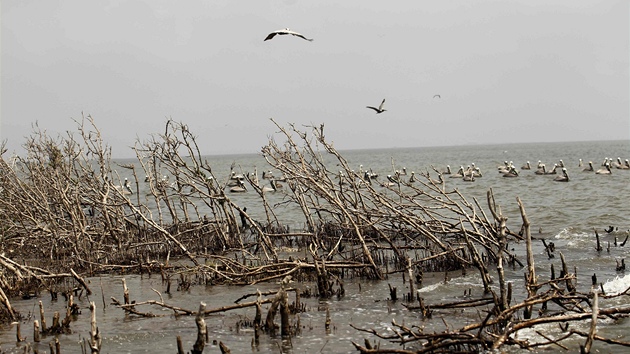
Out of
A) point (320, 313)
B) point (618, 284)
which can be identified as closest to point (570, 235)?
point (618, 284)

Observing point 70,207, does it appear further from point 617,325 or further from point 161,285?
point 617,325

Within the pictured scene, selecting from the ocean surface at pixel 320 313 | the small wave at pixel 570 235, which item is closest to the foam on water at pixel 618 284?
the ocean surface at pixel 320 313

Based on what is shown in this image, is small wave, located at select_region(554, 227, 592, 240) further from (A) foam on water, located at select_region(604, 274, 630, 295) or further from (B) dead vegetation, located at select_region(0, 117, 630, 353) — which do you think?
(A) foam on water, located at select_region(604, 274, 630, 295)

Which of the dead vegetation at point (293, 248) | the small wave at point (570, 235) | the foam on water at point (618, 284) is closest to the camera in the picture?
the dead vegetation at point (293, 248)

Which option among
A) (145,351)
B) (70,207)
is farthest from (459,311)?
(70,207)

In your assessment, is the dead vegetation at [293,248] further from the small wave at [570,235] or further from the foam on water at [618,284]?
the small wave at [570,235]

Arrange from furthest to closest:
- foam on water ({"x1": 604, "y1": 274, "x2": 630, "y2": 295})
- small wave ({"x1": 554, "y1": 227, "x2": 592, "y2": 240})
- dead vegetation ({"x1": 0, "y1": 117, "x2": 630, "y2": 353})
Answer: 1. small wave ({"x1": 554, "y1": 227, "x2": 592, "y2": 240})
2. foam on water ({"x1": 604, "y1": 274, "x2": 630, "y2": 295})
3. dead vegetation ({"x1": 0, "y1": 117, "x2": 630, "y2": 353})

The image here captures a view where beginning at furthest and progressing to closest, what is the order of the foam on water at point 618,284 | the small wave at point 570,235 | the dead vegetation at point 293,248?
the small wave at point 570,235 < the foam on water at point 618,284 < the dead vegetation at point 293,248

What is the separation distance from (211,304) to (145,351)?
2.36m

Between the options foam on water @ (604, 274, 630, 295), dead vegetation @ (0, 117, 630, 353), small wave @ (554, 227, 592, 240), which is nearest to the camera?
dead vegetation @ (0, 117, 630, 353)

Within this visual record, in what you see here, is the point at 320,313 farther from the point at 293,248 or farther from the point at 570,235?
the point at 570,235

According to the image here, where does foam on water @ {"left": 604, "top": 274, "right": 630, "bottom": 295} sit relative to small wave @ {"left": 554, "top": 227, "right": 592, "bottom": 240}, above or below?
above

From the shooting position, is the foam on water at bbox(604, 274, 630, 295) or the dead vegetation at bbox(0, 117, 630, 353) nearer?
the dead vegetation at bbox(0, 117, 630, 353)

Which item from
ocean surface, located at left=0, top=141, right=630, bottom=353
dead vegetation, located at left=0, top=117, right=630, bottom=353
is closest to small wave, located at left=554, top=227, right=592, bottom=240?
ocean surface, located at left=0, top=141, right=630, bottom=353
